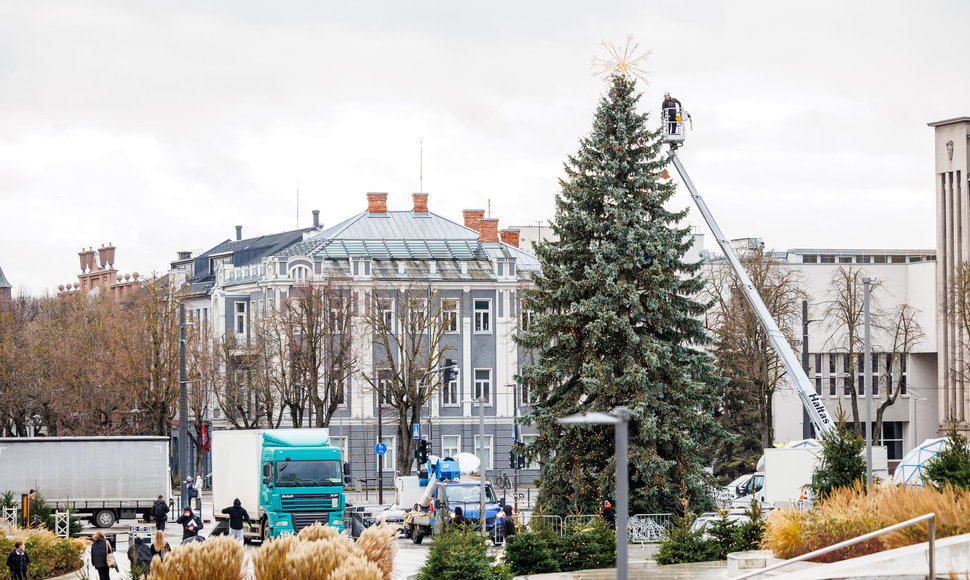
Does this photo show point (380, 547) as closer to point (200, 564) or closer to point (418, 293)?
point (200, 564)

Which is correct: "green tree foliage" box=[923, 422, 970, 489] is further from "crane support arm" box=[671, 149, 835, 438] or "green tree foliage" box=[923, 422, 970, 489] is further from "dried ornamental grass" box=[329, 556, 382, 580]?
"dried ornamental grass" box=[329, 556, 382, 580]

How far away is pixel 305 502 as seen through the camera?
39.0m

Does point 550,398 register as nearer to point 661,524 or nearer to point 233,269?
point 661,524

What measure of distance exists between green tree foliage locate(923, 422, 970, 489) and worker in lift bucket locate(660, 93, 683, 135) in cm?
1713

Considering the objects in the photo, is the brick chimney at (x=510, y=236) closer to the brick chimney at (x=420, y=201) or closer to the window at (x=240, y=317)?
the brick chimney at (x=420, y=201)

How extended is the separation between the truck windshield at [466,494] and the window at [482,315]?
34.5 metres

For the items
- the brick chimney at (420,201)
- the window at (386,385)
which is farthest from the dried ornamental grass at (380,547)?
the brick chimney at (420,201)

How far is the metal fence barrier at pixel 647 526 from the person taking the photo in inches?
1410

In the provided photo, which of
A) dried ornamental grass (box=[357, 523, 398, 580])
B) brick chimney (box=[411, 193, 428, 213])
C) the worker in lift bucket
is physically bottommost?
dried ornamental grass (box=[357, 523, 398, 580])

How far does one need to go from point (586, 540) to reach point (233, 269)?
55205 millimetres

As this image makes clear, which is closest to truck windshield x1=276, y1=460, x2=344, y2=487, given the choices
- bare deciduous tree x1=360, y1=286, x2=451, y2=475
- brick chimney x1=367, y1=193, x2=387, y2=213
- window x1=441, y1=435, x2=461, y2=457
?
bare deciduous tree x1=360, y1=286, x2=451, y2=475

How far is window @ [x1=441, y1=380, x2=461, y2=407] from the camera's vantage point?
75.2 metres

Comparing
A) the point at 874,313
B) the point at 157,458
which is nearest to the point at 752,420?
the point at 874,313

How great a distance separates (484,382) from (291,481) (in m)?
37.9
